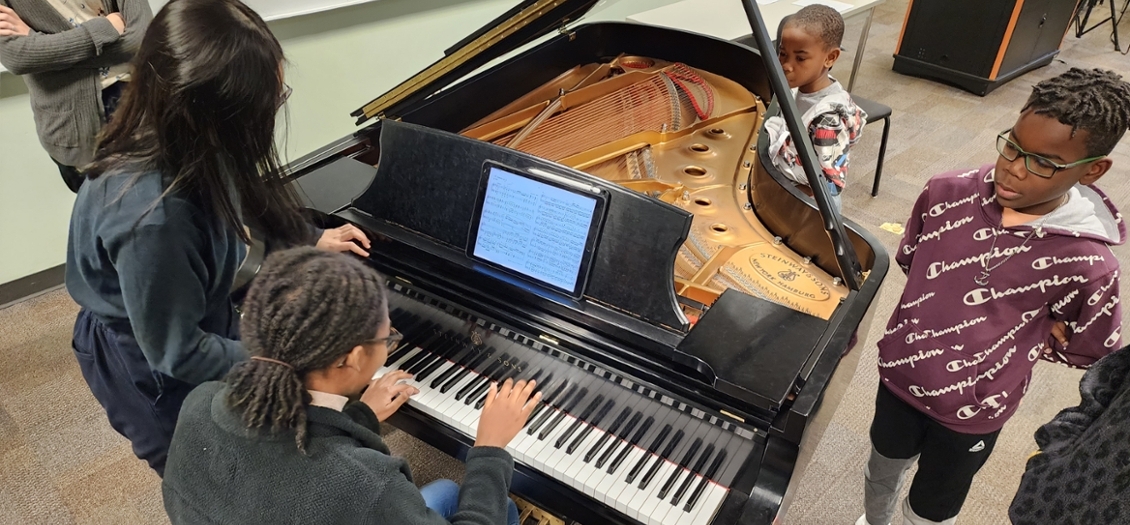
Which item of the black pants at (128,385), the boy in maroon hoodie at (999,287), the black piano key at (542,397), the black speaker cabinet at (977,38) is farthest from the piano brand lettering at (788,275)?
the black speaker cabinet at (977,38)

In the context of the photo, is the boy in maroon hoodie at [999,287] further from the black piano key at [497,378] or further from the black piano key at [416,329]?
the black piano key at [416,329]

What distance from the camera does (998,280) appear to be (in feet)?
5.57

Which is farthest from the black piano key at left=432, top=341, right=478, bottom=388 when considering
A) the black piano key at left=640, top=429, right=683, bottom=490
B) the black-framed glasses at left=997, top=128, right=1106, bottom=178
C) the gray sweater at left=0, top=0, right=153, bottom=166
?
the gray sweater at left=0, top=0, right=153, bottom=166

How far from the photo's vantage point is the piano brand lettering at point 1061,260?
5.15 ft

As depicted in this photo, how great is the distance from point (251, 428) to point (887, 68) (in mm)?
7503

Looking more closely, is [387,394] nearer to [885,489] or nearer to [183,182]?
[183,182]

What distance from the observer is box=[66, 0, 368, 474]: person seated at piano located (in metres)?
1.41

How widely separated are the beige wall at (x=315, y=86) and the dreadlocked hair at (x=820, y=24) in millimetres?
2561

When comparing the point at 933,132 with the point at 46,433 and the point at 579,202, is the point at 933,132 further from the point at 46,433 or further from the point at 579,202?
the point at 46,433

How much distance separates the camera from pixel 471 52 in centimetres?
233

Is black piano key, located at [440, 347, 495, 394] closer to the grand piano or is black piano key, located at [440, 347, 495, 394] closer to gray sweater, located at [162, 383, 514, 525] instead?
the grand piano

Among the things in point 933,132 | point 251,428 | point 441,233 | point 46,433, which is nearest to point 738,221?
point 441,233

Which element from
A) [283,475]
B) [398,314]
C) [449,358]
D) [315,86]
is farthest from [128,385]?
[315,86]

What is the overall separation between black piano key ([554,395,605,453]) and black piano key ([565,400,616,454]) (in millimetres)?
10
